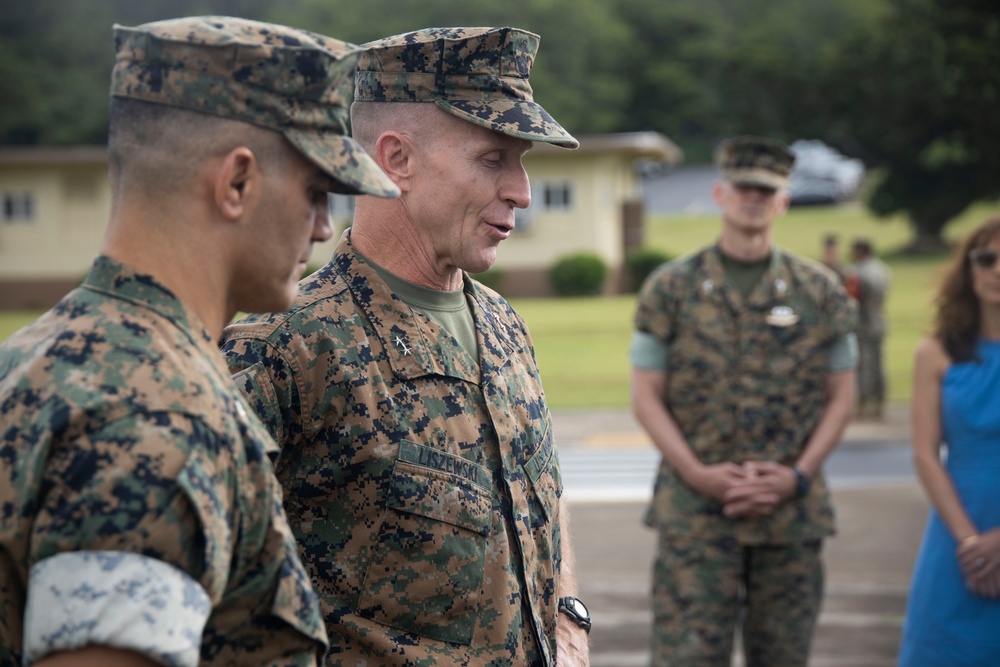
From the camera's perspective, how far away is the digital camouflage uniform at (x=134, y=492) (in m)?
1.26

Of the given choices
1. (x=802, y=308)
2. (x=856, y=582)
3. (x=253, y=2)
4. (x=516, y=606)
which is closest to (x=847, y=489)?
(x=856, y=582)

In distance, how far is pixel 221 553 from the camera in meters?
1.35

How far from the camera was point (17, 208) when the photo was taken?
31281 mm

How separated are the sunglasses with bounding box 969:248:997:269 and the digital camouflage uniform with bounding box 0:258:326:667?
3128 mm

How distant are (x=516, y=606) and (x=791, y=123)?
26.5m

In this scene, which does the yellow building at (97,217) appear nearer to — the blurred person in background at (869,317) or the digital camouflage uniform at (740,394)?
the blurred person in background at (869,317)

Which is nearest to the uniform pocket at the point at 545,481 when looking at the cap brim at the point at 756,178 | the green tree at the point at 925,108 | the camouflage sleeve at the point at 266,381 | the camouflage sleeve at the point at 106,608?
the camouflage sleeve at the point at 266,381

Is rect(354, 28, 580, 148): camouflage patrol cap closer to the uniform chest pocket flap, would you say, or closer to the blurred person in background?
the uniform chest pocket flap

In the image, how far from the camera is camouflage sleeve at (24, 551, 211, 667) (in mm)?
1234

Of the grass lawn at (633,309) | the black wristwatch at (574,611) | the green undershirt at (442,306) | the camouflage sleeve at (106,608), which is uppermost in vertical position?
the green undershirt at (442,306)

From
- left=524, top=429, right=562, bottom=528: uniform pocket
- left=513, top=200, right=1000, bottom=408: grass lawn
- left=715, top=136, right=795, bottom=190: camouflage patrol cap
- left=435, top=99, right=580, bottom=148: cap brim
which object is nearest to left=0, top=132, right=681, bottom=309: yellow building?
left=513, top=200, right=1000, bottom=408: grass lawn

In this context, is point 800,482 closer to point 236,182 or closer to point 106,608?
point 236,182

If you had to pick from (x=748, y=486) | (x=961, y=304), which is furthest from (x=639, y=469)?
(x=961, y=304)

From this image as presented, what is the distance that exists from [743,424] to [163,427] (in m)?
3.34
